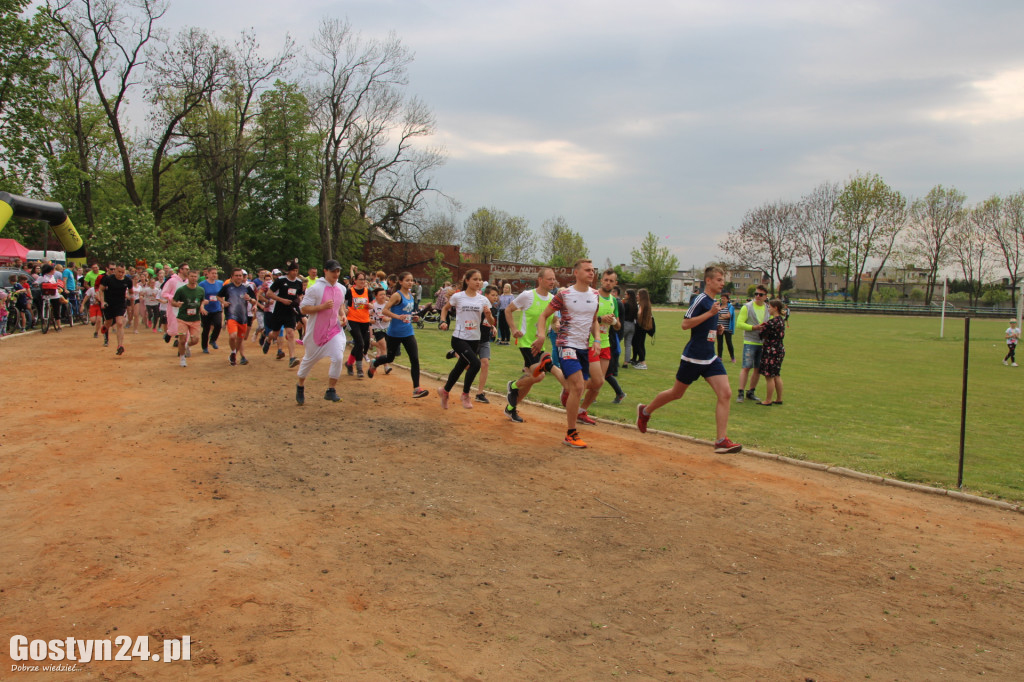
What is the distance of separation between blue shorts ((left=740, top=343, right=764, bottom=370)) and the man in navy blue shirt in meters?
4.51

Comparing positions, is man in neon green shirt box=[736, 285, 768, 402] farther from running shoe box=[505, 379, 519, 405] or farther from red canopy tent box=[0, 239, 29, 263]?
red canopy tent box=[0, 239, 29, 263]

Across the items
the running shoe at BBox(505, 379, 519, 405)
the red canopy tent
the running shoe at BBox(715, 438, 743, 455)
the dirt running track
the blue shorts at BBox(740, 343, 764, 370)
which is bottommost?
the dirt running track

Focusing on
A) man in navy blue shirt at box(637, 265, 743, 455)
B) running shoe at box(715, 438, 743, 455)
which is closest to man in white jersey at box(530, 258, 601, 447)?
man in navy blue shirt at box(637, 265, 743, 455)

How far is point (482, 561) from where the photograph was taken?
15.8 feet

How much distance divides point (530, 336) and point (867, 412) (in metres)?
6.51

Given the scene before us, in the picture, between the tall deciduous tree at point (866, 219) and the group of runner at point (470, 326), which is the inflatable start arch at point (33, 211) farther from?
the tall deciduous tree at point (866, 219)

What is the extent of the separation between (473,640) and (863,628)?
2445 mm

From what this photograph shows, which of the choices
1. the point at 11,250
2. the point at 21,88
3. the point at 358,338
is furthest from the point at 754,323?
the point at 11,250

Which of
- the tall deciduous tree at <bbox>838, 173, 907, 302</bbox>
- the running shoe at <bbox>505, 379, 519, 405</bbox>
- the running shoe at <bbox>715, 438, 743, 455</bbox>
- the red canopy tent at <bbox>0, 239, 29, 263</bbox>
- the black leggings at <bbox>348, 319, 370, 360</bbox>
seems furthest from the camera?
the tall deciduous tree at <bbox>838, 173, 907, 302</bbox>

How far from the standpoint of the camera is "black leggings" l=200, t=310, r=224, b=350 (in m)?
14.7

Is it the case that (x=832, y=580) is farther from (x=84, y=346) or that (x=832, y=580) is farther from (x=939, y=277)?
(x=939, y=277)

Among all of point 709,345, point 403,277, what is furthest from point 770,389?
point 403,277

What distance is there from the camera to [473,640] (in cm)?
382

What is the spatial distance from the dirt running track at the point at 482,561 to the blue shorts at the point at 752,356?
455 centimetres
